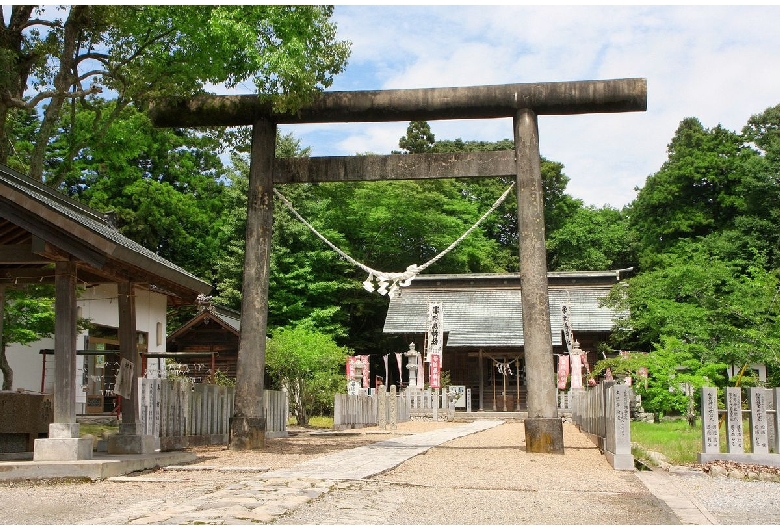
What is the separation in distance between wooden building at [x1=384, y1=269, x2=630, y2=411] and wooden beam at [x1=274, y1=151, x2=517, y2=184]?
21460 millimetres

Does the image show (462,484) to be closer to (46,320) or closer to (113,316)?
(46,320)

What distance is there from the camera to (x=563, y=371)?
99.0ft

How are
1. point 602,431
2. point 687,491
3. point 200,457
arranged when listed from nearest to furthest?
point 687,491 < point 200,457 < point 602,431

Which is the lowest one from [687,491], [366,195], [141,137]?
[687,491]

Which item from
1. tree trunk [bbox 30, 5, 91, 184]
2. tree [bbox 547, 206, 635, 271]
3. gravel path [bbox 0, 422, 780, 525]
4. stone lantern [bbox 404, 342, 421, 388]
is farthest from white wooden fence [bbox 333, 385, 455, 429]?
tree [bbox 547, 206, 635, 271]

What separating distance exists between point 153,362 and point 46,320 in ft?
32.5

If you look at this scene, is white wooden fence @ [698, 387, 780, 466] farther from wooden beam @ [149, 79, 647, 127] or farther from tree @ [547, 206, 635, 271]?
tree @ [547, 206, 635, 271]

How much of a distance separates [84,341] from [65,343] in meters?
15.4

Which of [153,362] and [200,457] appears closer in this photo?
[200,457]

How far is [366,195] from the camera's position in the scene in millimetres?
41250

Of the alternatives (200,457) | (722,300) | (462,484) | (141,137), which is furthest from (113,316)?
(462,484)

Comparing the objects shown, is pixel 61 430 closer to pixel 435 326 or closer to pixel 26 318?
pixel 26 318

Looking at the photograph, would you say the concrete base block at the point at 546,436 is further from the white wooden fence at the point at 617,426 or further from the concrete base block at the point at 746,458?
the concrete base block at the point at 746,458

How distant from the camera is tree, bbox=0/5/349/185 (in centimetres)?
1209
